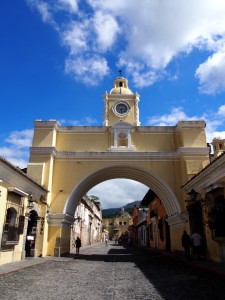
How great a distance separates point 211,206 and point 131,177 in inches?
327

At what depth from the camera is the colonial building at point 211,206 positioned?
9.93 m

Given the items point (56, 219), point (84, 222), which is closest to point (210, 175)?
point (56, 219)

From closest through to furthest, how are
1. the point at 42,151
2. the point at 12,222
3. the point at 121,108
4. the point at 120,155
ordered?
the point at 12,222 → the point at 42,151 → the point at 120,155 → the point at 121,108

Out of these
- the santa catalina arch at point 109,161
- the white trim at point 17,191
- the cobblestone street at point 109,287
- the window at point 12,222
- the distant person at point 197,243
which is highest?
the santa catalina arch at point 109,161

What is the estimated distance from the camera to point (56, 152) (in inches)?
653

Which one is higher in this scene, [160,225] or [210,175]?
[210,175]

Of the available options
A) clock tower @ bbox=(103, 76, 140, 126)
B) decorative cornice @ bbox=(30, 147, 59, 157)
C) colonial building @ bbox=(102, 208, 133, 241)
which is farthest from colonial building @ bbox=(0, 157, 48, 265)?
colonial building @ bbox=(102, 208, 133, 241)

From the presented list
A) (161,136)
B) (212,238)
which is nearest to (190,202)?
(212,238)

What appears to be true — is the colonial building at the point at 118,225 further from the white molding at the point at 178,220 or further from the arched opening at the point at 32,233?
the arched opening at the point at 32,233

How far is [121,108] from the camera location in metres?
19.9

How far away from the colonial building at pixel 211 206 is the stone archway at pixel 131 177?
2382 mm

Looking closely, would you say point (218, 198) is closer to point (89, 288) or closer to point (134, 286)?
point (134, 286)

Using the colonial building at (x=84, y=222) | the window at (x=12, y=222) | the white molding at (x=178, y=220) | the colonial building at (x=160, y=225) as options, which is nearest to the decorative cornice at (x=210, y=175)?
the white molding at (x=178, y=220)

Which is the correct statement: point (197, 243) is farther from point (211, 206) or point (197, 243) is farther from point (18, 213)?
point (18, 213)
